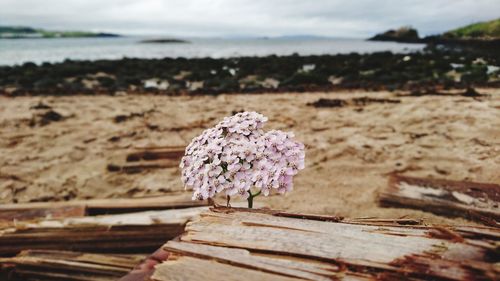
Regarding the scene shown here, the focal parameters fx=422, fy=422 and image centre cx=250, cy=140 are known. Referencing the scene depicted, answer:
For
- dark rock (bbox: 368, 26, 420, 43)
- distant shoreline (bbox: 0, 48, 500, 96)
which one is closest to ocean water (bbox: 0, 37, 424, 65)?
distant shoreline (bbox: 0, 48, 500, 96)

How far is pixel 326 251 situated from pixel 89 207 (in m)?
2.93

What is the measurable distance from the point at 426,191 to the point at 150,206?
2.68 meters

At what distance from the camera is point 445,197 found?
157 inches

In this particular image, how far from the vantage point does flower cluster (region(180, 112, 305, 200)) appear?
2193 millimetres

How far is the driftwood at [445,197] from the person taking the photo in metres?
3.71

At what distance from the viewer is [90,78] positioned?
16812 mm

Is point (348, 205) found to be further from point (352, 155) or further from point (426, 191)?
point (352, 155)

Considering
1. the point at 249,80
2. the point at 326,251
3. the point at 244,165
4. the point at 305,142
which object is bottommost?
the point at 305,142

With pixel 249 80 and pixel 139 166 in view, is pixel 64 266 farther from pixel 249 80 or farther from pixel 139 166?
pixel 249 80

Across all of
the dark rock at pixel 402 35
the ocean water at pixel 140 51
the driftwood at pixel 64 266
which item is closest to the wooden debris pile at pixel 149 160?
the driftwood at pixel 64 266

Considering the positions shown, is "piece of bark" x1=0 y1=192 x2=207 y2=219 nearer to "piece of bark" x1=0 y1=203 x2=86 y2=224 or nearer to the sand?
"piece of bark" x1=0 y1=203 x2=86 y2=224

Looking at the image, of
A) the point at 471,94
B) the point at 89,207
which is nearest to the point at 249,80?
the point at 471,94

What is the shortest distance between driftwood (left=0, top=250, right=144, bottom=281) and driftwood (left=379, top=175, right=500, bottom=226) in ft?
8.46

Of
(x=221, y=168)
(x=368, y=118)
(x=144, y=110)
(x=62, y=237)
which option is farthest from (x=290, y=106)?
(x=221, y=168)
